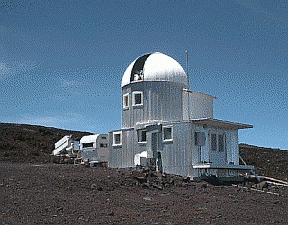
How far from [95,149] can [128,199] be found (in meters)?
13.1

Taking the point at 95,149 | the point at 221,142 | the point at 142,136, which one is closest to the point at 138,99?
the point at 142,136

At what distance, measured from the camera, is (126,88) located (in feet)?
77.0

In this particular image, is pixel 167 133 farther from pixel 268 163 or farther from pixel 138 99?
pixel 268 163

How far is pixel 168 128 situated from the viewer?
2020cm

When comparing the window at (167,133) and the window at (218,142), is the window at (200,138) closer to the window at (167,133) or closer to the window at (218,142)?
the window at (167,133)

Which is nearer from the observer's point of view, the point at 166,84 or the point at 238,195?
the point at 238,195

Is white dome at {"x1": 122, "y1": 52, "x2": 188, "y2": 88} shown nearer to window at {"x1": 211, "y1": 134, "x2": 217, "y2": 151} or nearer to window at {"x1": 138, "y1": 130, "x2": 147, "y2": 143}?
window at {"x1": 138, "y1": 130, "x2": 147, "y2": 143}

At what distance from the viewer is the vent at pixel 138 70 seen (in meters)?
22.8

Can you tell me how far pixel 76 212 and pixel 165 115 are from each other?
39.1 feet

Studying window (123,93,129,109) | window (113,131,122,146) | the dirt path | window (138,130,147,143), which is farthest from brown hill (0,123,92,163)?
the dirt path

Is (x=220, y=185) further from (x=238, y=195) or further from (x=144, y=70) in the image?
(x=144, y=70)

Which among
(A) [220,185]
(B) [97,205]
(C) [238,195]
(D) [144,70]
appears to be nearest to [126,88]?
(D) [144,70]

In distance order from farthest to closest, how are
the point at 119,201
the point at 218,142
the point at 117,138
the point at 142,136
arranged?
the point at 117,138
the point at 142,136
the point at 218,142
the point at 119,201

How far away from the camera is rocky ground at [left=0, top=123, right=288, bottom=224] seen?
10.9 m
